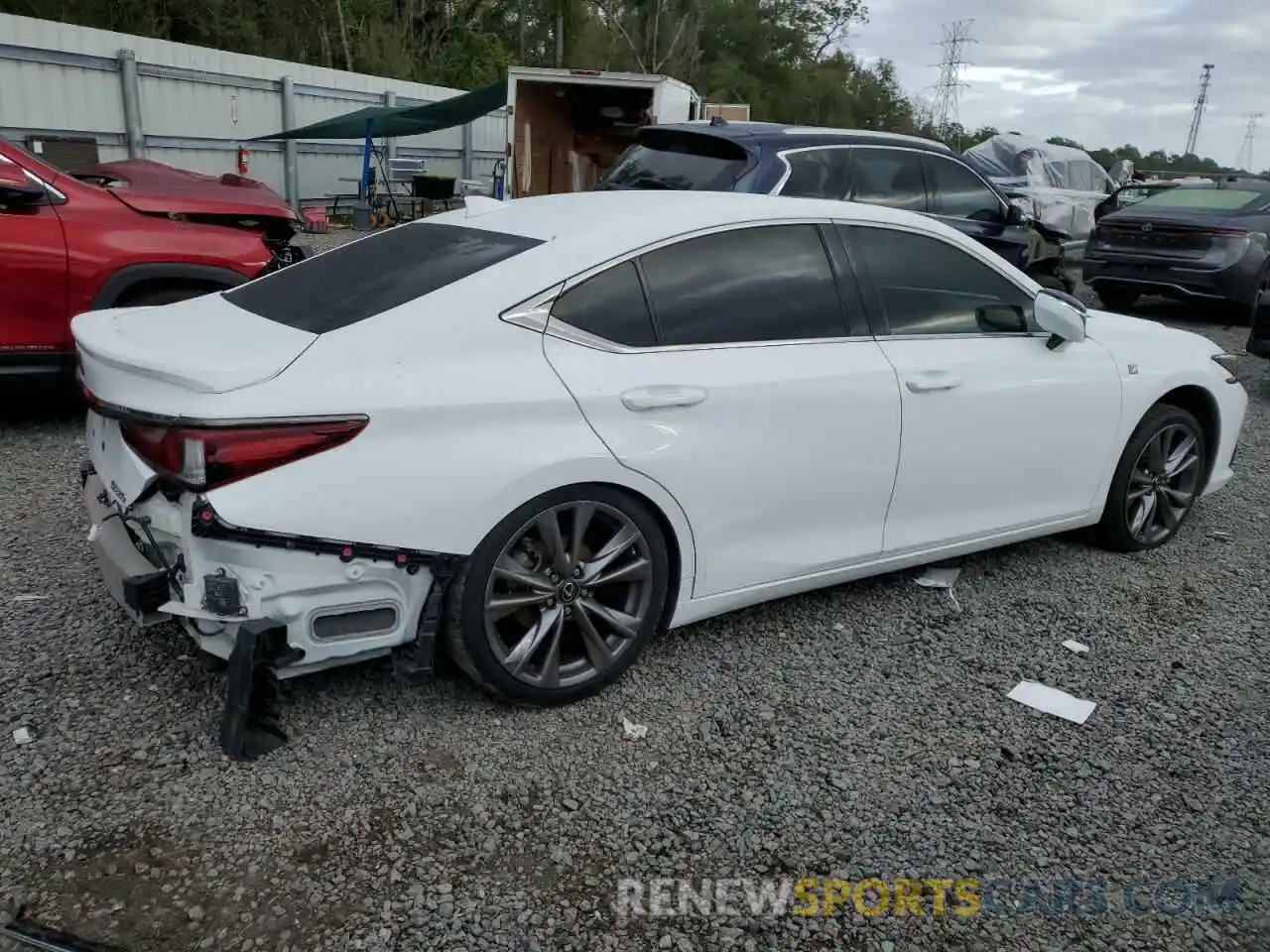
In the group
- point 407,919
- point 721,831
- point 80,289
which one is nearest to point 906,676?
point 721,831

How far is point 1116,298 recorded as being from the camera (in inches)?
492

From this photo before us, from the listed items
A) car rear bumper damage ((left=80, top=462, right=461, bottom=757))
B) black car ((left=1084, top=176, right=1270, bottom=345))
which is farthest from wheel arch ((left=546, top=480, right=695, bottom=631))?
black car ((left=1084, top=176, right=1270, bottom=345))

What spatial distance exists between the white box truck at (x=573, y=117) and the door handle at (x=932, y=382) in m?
8.97

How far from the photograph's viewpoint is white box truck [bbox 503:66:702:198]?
483 inches

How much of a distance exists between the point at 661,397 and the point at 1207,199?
11.2 metres

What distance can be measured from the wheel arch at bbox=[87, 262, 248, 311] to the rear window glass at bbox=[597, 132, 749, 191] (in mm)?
2661

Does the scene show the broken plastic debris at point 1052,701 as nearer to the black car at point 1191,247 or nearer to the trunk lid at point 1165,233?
the black car at point 1191,247

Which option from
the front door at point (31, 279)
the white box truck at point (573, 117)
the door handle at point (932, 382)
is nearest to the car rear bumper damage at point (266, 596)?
the door handle at point (932, 382)

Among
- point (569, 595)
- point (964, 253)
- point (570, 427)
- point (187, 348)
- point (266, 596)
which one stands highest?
point (964, 253)

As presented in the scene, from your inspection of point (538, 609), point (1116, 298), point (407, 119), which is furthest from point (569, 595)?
point (407, 119)

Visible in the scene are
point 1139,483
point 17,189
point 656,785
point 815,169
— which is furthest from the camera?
point 815,169

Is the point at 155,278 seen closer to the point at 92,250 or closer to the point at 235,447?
the point at 92,250

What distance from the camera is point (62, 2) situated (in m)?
20.3

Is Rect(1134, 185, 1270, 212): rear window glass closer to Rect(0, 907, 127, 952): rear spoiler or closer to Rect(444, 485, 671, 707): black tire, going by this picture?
Rect(444, 485, 671, 707): black tire
